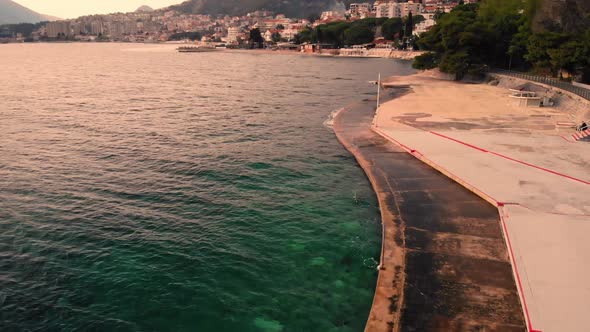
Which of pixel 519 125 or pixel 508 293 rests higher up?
pixel 519 125

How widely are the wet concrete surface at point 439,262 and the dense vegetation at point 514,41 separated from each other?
4778cm

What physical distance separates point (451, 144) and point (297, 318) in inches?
1047

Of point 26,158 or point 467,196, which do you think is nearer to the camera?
point 467,196

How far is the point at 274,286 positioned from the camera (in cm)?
2006

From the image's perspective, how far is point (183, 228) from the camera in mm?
26109

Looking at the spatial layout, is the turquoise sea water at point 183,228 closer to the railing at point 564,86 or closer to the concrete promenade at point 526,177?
the concrete promenade at point 526,177

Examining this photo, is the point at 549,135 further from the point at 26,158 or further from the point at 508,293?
the point at 26,158

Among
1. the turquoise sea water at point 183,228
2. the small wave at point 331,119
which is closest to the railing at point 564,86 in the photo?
the small wave at point 331,119

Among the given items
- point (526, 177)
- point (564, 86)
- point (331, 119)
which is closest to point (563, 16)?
point (564, 86)

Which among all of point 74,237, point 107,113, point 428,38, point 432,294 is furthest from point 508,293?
point 428,38

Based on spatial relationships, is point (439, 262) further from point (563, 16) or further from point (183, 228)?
point (563, 16)

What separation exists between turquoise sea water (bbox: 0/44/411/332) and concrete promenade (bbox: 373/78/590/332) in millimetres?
6352

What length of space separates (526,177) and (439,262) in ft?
44.6

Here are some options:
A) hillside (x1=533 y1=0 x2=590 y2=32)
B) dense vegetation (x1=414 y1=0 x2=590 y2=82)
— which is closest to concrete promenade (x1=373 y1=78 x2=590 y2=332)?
dense vegetation (x1=414 y1=0 x2=590 y2=82)
